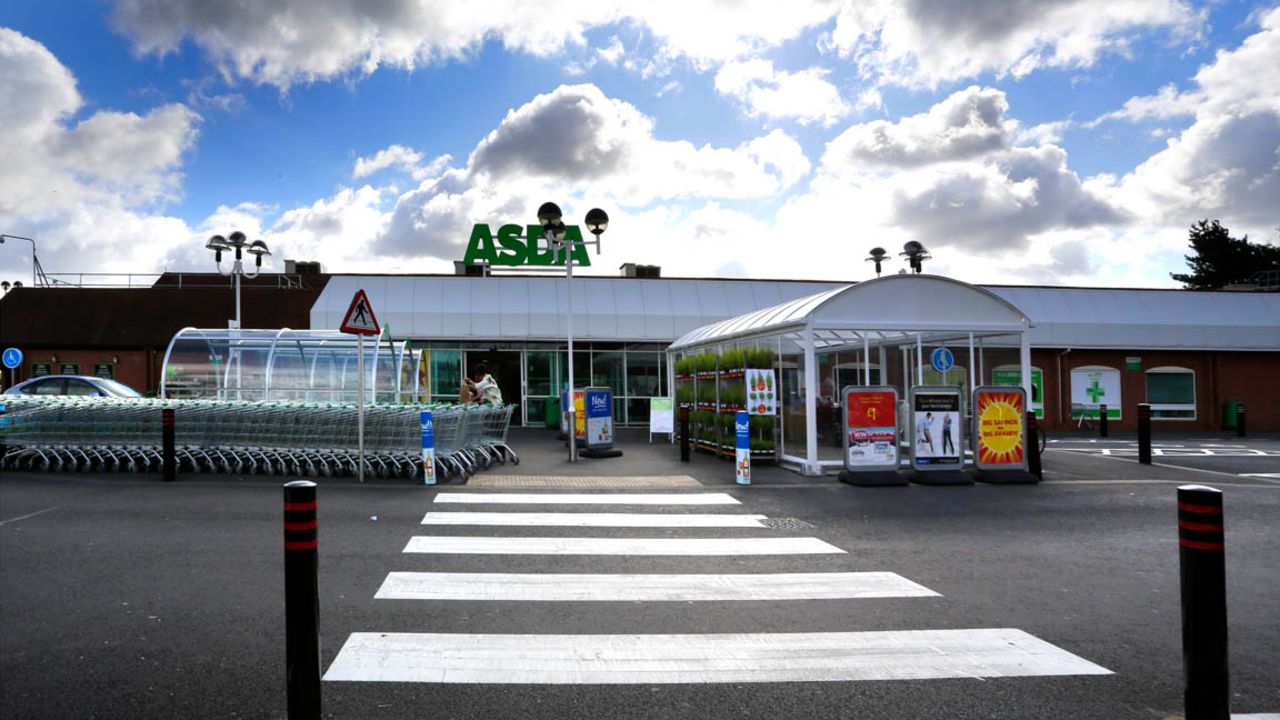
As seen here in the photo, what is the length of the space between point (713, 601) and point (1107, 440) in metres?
21.9

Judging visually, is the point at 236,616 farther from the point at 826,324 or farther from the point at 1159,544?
the point at 826,324

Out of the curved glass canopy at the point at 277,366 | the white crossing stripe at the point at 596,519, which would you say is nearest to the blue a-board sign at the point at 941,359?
the white crossing stripe at the point at 596,519

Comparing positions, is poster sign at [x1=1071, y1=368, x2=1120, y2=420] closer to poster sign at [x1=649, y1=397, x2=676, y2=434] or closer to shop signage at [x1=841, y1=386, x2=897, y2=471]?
poster sign at [x1=649, y1=397, x2=676, y2=434]

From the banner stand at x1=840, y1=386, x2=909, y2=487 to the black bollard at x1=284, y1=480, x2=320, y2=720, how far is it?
10.4 metres

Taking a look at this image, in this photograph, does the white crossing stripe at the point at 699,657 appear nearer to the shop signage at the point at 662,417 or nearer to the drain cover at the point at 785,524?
the drain cover at the point at 785,524

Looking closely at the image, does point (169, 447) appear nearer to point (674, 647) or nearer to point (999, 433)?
point (674, 647)

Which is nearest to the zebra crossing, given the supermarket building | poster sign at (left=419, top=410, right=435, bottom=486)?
poster sign at (left=419, top=410, right=435, bottom=486)

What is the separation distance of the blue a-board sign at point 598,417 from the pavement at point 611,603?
523 centimetres

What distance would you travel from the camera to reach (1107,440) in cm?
2347

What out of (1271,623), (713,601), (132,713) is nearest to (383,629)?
(132,713)

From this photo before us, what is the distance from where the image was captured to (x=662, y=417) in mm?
21234

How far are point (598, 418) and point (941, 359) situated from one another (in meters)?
8.97

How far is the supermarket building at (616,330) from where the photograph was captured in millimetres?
27297

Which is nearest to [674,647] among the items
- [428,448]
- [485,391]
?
[428,448]
